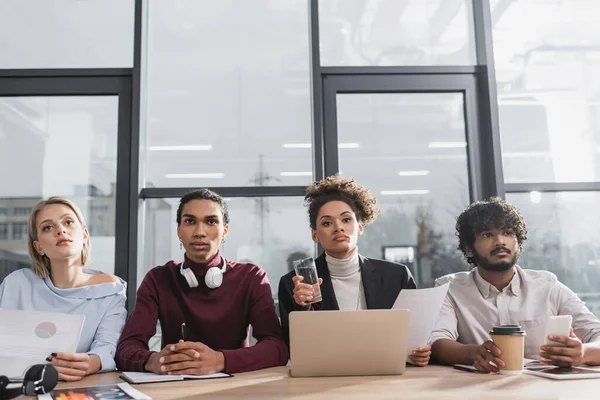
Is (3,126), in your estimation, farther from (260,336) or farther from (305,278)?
(305,278)

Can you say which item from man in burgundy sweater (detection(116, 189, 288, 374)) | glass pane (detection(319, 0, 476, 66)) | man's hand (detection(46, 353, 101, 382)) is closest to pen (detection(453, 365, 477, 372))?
man in burgundy sweater (detection(116, 189, 288, 374))

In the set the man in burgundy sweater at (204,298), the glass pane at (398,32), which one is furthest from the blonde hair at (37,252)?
the glass pane at (398,32)

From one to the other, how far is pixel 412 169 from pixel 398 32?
32.5 inches

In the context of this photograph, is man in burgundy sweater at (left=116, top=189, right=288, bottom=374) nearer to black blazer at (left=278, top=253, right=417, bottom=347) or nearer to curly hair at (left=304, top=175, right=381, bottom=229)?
black blazer at (left=278, top=253, right=417, bottom=347)

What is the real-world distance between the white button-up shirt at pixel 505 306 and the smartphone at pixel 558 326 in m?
0.48

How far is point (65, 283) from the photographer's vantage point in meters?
2.24

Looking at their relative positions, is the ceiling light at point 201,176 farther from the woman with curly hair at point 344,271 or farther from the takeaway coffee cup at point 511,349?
the takeaway coffee cup at point 511,349

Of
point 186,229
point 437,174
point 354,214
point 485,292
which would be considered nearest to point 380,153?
point 437,174

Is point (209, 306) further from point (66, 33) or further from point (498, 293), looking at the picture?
point (66, 33)

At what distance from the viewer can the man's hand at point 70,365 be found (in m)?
1.58

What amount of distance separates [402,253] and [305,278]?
155cm

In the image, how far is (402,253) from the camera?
10.4ft

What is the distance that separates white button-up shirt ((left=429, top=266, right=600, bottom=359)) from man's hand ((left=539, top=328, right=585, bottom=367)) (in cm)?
49

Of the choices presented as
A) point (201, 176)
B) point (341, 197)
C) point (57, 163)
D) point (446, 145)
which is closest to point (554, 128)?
point (446, 145)
